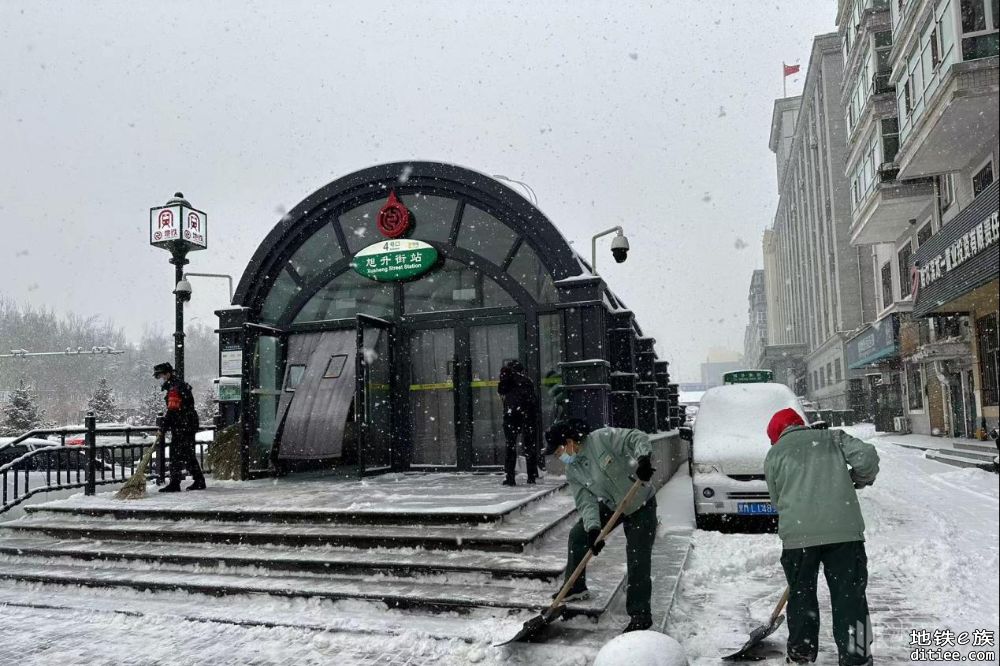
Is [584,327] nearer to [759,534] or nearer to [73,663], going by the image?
[759,534]

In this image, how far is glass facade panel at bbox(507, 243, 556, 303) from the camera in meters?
11.8

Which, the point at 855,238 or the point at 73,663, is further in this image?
the point at 855,238

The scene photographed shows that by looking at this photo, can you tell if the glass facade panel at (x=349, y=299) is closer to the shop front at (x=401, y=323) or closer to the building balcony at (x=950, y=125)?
the shop front at (x=401, y=323)

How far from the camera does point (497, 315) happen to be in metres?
12.0

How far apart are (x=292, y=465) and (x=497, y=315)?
488cm

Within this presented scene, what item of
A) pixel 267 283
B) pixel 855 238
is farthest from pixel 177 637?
pixel 855 238

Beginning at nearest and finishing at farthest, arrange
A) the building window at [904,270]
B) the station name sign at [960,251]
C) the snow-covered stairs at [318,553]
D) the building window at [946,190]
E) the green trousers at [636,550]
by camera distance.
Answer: the green trousers at [636,550] < the snow-covered stairs at [318,553] < the station name sign at [960,251] < the building window at [946,190] < the building window at [904,270]

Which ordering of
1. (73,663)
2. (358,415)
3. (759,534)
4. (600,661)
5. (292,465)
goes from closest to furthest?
(600,661) → (73,663) → (759,534) → (358,415) → (292,465)

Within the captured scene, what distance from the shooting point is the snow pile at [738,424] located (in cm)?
870

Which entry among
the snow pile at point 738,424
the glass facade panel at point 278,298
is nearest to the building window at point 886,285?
the snow pile at point 738,424

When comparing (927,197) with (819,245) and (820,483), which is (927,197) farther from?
(819,245)

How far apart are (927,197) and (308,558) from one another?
25.1m

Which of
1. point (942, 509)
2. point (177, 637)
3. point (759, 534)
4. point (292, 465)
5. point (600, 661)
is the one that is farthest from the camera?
point (292, 465)

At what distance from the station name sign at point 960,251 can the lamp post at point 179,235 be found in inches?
600
